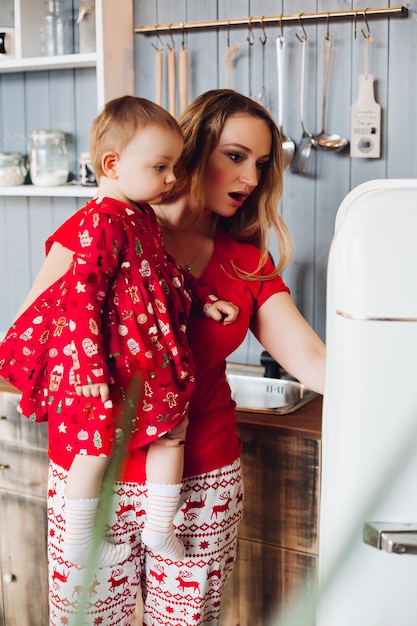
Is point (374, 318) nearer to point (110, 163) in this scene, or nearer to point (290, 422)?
point (110, 163)

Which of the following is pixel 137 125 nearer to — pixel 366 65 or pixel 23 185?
pixel 366 65

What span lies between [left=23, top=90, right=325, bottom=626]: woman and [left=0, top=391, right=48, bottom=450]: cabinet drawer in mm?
627

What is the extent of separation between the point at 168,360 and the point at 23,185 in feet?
4.66

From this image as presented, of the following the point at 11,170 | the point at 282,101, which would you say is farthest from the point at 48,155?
the point at 282,101

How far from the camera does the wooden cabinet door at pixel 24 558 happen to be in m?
2.12

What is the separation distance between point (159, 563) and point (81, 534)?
0.61 feet

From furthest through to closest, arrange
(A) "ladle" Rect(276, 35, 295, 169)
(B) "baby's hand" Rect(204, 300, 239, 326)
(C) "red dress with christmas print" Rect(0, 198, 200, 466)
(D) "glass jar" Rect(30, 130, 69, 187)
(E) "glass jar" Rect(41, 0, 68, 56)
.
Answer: (D) "glass jar" Rect(30, 130, 69, 187) < (E) "glass jar" Rect(41, 0, 68, 56) < (A) "ladle" Rect(276, 35, 295, 169) < (B) "baby's hand" Rect(204, 300, 239, 326) < (C) "red dress with christmas print" Rect(0, 198, 200, 466)

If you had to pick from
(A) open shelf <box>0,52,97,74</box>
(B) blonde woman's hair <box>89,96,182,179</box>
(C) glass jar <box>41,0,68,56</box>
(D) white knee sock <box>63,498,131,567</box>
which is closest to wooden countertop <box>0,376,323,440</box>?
(D) white knee sock <box>63,498,131,567</box>

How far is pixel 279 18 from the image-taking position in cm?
219

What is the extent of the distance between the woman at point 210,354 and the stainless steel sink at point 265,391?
2.36 ft

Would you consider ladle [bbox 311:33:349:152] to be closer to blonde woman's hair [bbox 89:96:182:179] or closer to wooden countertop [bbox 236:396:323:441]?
wooden countertop [bbox 236:396:323:441]

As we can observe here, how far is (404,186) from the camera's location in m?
0.67

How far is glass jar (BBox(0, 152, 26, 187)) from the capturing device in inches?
99.4

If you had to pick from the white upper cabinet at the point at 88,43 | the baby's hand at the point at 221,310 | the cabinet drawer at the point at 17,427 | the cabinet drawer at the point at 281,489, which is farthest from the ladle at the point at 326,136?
the cabinet drawer at the point at 17,427
